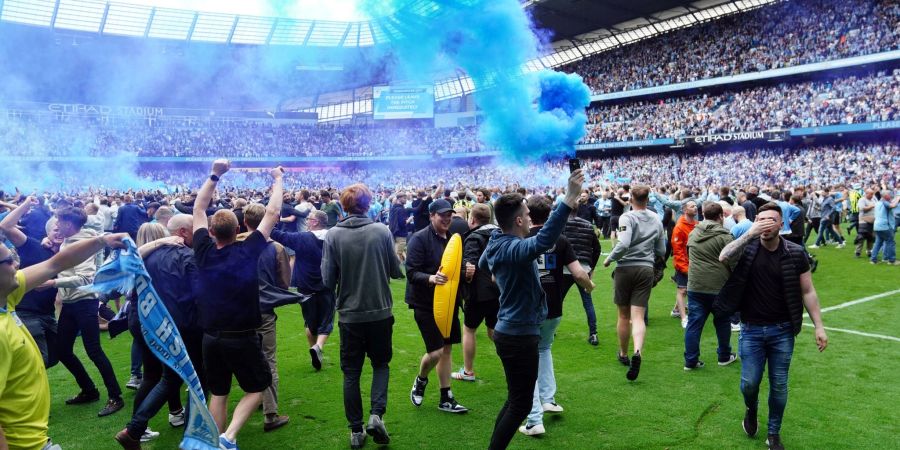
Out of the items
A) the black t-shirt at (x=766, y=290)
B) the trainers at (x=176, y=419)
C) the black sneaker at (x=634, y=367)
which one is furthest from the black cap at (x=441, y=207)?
the trainers at (x=176, y=419)

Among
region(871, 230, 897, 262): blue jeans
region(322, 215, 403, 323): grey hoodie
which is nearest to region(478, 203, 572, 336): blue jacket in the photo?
region(322, 215, 403, 323): grey hoodie

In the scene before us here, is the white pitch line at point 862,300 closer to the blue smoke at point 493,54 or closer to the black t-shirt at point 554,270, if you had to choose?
the blue smoke at point 493,54

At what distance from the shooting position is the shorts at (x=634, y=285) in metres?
6.37

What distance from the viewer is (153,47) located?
133 ft

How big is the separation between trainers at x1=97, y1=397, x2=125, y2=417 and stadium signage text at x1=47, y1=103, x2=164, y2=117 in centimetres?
4105

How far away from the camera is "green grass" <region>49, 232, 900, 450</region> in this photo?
15.9ft

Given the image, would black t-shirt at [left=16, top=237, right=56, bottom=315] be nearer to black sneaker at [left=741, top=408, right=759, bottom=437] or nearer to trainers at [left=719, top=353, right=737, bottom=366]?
black sneaker at [left=741, top=408, right=759, bottom=437]

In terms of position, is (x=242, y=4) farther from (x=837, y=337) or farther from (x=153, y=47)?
(x=153, y=47)

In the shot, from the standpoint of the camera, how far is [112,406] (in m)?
5.59

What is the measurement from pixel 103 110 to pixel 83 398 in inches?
1668

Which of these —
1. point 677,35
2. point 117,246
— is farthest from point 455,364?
point 677,35

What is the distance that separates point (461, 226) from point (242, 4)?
719 cm

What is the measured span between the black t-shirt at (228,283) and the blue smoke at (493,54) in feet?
15.7

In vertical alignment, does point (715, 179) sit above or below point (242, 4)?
below
